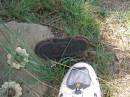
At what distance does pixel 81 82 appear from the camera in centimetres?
183

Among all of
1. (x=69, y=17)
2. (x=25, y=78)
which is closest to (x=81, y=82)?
(x=25, y=78)

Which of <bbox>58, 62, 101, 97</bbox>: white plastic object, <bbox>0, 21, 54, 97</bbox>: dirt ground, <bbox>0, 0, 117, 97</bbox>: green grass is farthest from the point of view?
<bbox>0, 0, 117, 97</bbox>: green grass

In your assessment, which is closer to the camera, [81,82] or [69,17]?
[81,82]

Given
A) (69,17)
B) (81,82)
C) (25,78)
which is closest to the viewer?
(81,82)

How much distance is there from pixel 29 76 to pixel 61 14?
499 mm

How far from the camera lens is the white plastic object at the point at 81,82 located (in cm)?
178

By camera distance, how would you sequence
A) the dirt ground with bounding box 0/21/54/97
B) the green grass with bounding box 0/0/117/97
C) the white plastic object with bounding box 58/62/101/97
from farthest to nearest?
the green grass with bounding box 0/0/117/97 → the dirt ground with bounding box 0/21/54/97 → the white plastic object with bounding box 58/62/101/97

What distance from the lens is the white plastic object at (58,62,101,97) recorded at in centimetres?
178

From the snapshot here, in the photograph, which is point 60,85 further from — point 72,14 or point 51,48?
point 72,14

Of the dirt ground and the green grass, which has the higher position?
the green grass

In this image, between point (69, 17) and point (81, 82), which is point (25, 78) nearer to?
point (81, 82)

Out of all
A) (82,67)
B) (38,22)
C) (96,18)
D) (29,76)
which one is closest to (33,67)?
(29,76)

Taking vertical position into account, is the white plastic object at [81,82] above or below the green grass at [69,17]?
below

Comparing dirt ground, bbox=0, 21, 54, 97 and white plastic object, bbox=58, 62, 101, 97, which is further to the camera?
dirt ground, bbox=0, 21, 54, 97
